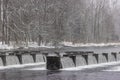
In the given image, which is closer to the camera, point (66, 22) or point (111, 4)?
point (66, 22)

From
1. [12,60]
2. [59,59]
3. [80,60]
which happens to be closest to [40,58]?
[12,60]

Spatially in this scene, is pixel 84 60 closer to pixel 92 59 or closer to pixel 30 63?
pixel 92 59

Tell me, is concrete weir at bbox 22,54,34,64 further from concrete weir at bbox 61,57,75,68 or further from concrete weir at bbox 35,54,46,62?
concrete weir at bbox 61,57,75,68

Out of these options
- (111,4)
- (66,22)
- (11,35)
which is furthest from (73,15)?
(111,4)

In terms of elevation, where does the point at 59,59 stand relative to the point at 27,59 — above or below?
above

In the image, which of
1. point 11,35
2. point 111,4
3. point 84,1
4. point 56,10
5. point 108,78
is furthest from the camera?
point 111,4

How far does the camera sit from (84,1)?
119500mm

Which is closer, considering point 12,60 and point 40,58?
point 12,60

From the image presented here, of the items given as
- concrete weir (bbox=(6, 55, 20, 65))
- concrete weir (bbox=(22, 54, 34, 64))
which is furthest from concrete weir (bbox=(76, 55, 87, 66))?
concrete weir (bbox=(6, 55, 20, 65))

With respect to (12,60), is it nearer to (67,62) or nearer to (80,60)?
(67,62)

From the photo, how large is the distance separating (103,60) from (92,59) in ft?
8.19

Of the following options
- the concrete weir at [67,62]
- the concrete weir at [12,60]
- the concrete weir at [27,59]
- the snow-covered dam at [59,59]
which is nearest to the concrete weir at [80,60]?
the snow-covered dam at [59,59]

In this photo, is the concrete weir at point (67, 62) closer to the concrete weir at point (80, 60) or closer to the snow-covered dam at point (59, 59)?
the snow-covered dam at point (59, 59)

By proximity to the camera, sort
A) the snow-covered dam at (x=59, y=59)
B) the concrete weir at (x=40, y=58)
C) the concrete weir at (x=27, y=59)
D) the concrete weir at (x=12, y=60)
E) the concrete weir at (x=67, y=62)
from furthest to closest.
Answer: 1. the concrete weir at (x=40, y=58)
2. the concrete weir at (x=27, y=59)
3. the concrete weir at (x=12, y=60)
4. the concrete weir at (x=67, y=62)
5. the snow-covered dam at (x=59, y=59)
